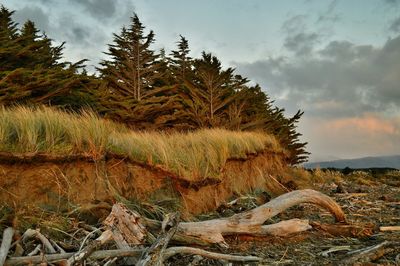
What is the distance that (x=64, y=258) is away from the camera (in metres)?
3.38

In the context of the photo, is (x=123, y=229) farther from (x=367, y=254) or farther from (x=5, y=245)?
(x=367, y=254)

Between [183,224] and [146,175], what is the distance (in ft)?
7.12

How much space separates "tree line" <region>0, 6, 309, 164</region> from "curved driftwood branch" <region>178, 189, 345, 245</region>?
9.63 meters

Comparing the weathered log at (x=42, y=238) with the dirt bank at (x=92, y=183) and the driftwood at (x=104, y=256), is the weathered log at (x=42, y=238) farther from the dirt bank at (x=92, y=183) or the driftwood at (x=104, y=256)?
the dirt bank at (x=92, y=183)

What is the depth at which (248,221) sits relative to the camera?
5359 millimetres

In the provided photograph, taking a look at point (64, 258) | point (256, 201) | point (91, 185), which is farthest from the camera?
point (256, 201)

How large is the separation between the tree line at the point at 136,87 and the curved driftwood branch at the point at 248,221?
9.63 m

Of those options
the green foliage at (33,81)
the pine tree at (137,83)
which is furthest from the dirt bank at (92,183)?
the pine tree at (137,83)

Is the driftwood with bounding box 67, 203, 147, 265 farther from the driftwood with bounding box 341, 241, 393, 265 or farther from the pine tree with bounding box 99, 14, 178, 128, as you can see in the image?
the pine tree with bounding box 99, 14, 178, 128

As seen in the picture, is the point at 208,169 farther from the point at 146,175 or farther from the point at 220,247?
the point at 220,247

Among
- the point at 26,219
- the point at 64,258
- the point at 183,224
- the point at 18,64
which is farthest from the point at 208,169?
the point at 18,64

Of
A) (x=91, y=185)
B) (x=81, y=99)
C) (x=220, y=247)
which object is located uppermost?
(x=81, y=99)

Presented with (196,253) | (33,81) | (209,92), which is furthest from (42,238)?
(209,92)

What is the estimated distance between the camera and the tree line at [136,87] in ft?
51.1
